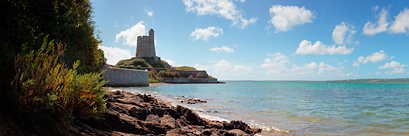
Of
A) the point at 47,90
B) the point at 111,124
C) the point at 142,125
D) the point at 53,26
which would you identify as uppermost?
the point at 53,26

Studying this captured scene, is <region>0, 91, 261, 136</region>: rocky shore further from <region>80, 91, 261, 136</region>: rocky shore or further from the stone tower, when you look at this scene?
the stone tower

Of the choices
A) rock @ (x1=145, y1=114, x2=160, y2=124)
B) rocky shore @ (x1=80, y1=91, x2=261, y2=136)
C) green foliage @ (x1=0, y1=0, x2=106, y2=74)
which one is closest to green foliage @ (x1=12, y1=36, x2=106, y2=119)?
rocky shore @ (x1=80, y1=91, x2=261, y2=136)

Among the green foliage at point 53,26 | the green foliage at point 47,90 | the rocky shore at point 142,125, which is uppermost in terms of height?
the green foliage at point 53,26

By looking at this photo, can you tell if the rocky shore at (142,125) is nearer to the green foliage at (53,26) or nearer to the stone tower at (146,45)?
the green foliage at (53,26)

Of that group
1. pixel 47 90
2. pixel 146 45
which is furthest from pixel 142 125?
pixel 146 45

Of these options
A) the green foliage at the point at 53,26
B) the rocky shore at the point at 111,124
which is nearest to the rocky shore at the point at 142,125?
the rocky shore at the point at 111,124

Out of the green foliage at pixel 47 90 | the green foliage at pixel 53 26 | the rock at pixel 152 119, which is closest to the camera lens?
the green foliage at pixel 47 90

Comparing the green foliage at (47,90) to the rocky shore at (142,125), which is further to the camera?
the rocky shore at (142,125)

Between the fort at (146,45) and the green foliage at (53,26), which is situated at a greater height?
the fort at (146,45)

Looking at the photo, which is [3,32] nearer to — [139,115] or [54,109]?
[54,109]

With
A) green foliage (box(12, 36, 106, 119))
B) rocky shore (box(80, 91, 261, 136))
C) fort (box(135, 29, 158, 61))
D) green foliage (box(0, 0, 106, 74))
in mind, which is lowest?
rocky shore (box(80, 91, 261, 136))

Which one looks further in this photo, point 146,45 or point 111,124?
point 146,45

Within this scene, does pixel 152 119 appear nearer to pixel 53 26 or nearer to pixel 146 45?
pixel 53 26

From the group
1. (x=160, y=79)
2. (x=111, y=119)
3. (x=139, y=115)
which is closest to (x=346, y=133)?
(x=139, y=115)
